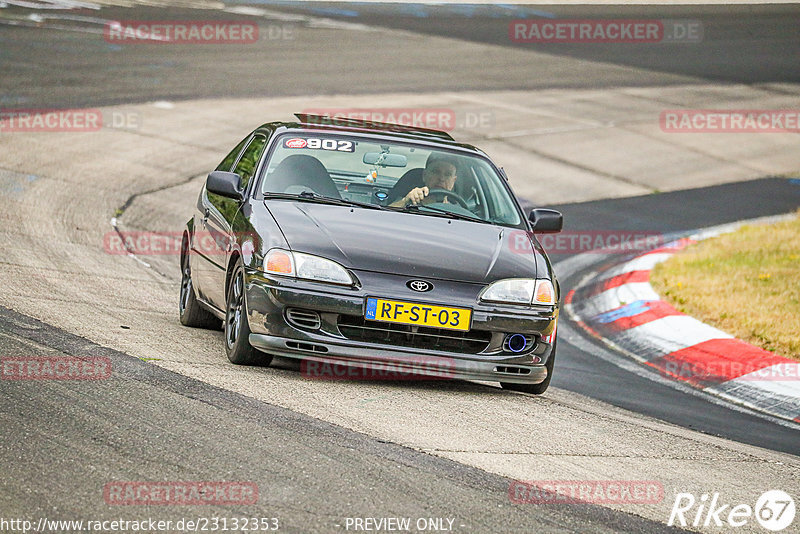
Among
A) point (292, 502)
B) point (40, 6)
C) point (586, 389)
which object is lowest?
point (586, 389)

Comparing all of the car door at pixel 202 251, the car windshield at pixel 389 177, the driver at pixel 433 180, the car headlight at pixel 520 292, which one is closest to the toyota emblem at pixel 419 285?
the car headlight at pixel 520 292

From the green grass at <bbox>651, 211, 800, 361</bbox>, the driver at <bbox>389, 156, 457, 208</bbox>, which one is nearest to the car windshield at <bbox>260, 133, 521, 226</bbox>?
the driver at <bbox>389, 156, 457, 208</bbox>

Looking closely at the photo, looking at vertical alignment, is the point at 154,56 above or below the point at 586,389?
above

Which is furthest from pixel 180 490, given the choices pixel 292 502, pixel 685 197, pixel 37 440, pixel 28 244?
pixel 685 197

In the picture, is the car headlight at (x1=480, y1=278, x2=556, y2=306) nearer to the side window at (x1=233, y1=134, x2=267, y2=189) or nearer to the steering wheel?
the steering wheel

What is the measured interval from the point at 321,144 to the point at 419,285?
182 centimetres

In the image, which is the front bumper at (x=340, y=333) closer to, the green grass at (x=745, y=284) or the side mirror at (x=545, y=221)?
the side mirror at (x=545, y=221)

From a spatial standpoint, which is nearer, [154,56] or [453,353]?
[453,353]

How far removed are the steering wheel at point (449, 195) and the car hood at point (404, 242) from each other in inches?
13.8

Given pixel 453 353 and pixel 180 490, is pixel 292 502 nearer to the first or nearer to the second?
pixel 180 490

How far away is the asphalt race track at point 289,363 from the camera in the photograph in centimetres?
477

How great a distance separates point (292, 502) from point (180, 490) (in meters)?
0.42

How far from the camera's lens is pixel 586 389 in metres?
8.01

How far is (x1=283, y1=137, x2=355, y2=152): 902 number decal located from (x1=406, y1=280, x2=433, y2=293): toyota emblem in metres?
1.70
